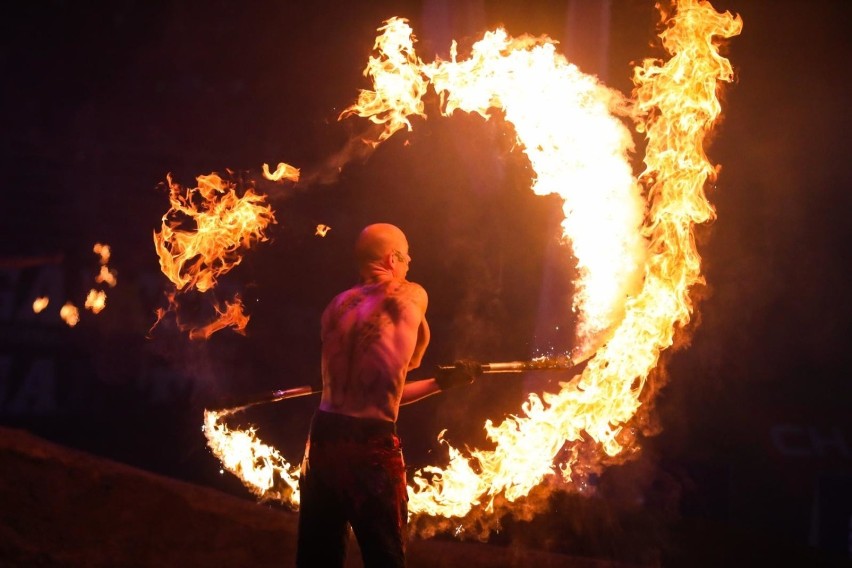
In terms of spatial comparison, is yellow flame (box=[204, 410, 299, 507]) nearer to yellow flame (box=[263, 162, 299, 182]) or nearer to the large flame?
the large flame

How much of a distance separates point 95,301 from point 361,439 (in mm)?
6809

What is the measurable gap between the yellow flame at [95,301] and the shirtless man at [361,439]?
622cm

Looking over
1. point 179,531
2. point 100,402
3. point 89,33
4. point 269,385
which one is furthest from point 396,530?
point 89,33

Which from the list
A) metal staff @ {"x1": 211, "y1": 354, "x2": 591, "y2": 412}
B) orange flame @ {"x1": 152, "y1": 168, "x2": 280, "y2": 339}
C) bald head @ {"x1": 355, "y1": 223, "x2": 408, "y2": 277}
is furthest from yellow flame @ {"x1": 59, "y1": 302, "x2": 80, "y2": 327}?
bald head @ {"x1": 355, "y1": 223, "x2": 408, "y2": 277}

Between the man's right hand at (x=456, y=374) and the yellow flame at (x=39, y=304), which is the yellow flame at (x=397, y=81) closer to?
the man's right hand at (x=456, y=374)

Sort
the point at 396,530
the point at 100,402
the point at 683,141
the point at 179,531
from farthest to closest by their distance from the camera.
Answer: the point at 100,402, the point at 683,141, the point at 179,531, the point at 396,530

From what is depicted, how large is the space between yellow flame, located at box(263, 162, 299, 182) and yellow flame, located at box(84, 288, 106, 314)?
2.63m

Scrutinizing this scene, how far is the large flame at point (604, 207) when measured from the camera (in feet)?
19.4

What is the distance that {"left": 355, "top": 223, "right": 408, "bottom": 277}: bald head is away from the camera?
421cm

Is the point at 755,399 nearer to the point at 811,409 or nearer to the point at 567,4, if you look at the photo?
the point at 811,409

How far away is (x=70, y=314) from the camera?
9016 millimetres

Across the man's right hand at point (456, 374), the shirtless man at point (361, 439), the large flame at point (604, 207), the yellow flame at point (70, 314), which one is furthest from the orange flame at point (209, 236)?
the shirtless man at point (361, 439)

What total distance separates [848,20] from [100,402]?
10582 millimetres

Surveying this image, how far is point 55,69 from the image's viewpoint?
9555mm
